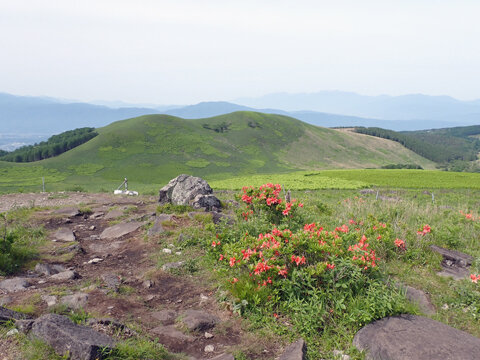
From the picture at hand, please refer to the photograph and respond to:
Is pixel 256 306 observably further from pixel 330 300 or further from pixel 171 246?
pixel 171 246

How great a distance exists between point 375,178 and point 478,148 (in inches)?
7458

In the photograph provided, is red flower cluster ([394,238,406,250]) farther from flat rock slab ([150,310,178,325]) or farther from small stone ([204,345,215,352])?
flat rock slab ([150,310,178,325])

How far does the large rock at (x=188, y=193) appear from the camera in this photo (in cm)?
1641

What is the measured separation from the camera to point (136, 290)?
8.40 meters

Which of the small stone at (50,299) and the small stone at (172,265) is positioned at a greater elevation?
the small stone at (50,299)

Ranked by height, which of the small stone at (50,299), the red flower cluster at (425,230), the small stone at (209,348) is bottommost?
the small stone at (209,348)

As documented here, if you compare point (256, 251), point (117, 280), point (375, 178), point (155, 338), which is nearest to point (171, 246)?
point (117, 280)

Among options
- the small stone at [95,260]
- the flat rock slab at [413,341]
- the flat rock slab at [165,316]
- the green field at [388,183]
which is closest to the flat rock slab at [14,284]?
the small stone at [95,260]

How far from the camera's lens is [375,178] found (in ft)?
176

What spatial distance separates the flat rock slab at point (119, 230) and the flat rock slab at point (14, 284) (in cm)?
499

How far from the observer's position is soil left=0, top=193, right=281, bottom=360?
6035 mm

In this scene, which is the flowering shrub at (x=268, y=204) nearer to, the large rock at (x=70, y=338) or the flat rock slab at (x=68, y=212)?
the large rock at (x=70, y=338)

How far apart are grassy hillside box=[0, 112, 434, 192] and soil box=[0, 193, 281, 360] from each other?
139ft

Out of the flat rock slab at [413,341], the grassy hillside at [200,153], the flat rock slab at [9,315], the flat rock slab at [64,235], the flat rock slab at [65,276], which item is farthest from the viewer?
the grassy hillside at [200,153]
